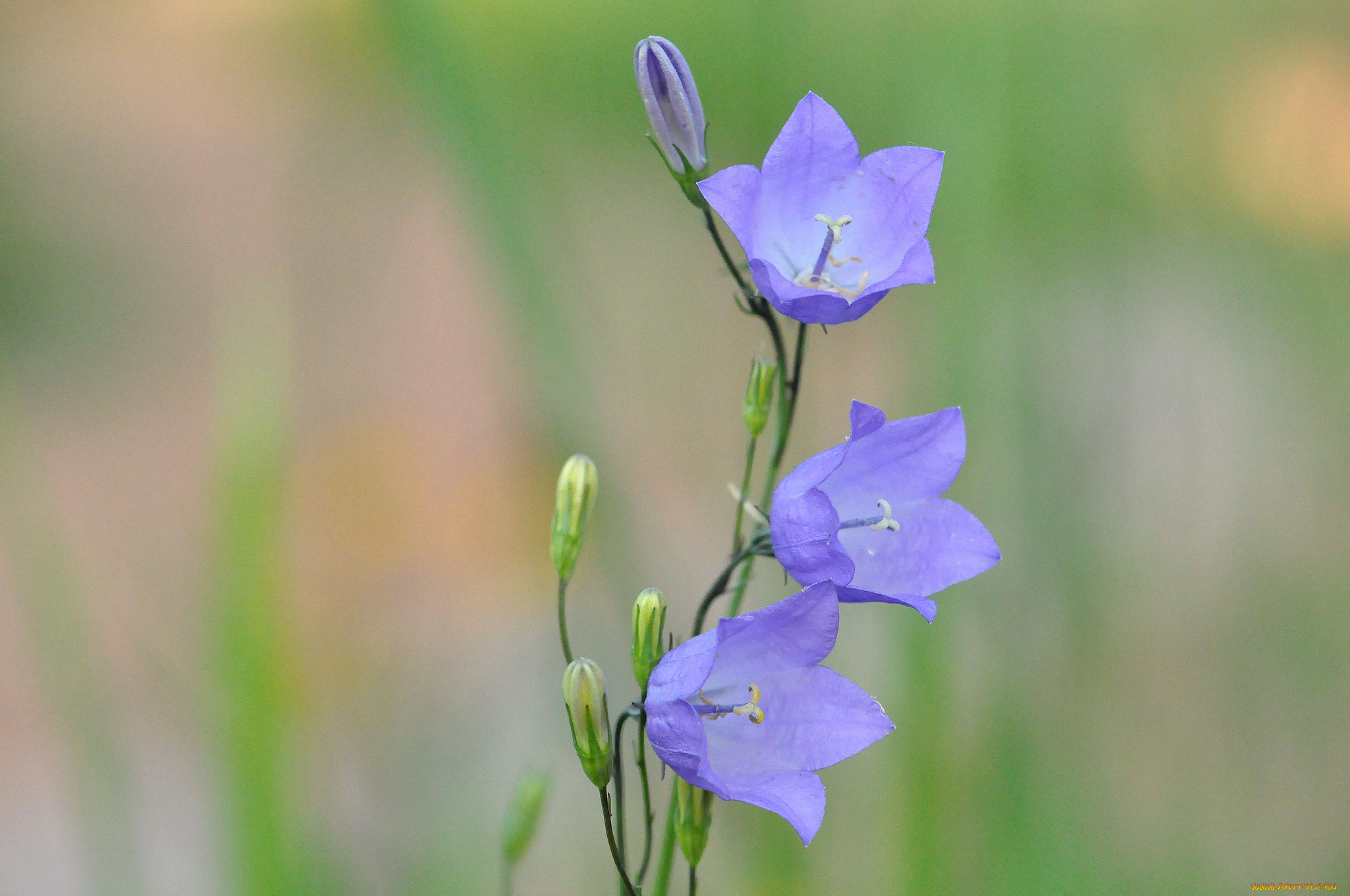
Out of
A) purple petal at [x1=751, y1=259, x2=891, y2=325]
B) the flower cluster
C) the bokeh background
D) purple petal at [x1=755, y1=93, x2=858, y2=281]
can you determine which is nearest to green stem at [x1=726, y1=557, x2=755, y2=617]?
the flower cluster

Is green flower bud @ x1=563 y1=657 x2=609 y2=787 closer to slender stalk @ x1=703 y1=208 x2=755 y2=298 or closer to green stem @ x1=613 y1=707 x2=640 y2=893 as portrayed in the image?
green stem @ x1=613 y1=707 x2=640 y2=893

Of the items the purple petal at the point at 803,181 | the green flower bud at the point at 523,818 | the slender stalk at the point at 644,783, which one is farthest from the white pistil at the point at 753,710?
the purple petal at the point at 803,181

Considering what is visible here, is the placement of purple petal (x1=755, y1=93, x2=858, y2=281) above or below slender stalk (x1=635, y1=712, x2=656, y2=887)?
above

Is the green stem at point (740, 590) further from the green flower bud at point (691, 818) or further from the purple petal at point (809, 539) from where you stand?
the green flower bud at point (691, 818)

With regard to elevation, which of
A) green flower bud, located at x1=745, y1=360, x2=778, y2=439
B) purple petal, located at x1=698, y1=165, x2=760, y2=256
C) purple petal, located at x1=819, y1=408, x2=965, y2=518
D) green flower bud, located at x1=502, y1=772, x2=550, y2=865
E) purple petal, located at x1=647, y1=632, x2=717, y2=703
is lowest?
green flower bud, located at x1=502, y1=772, x2=550, y2=865

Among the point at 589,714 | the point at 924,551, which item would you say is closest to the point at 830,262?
the point at 924,551

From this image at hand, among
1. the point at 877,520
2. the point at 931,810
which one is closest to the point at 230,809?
the point at 877,520
